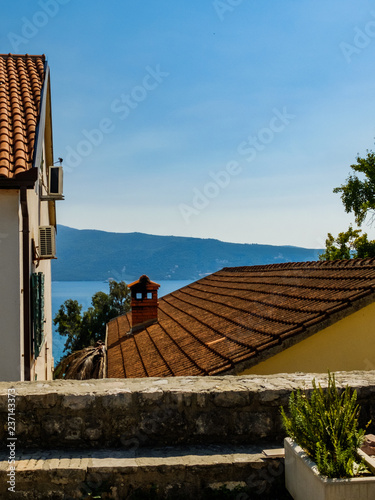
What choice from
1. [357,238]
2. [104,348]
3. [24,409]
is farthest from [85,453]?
[357,238]

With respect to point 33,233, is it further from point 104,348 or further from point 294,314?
point 104,348

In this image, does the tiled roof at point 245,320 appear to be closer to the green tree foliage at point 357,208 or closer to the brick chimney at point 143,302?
the brick chimney at point 143,302

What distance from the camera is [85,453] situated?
2.91 m

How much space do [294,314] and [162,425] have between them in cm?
410

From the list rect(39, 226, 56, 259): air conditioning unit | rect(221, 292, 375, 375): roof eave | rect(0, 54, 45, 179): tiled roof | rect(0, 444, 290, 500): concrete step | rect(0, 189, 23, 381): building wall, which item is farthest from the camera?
rect(39, 226, 56, 259): air conditioning unit

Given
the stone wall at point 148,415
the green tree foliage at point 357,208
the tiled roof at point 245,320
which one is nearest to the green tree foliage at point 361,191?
the green tree foliage at point 357,208

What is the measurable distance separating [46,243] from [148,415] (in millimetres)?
5467

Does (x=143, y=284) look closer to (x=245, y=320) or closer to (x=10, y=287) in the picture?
(x=245, y=320)

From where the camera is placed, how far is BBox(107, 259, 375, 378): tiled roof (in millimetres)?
6000

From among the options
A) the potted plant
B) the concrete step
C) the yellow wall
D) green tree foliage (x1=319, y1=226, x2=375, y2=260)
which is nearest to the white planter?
the potted plant

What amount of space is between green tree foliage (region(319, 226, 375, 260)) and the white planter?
21.1 metres

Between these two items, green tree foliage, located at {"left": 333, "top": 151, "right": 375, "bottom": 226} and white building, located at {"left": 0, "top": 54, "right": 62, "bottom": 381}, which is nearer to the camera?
white building, located at {"left": 0, "top": 54, "right": 62, "bottom": 381}

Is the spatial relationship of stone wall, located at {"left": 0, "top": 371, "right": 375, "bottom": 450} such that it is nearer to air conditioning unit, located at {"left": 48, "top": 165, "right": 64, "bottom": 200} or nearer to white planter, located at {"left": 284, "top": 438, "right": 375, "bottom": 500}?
white planter, located at {"left": 284, "top": 438, "right": 375, "bottom": 500}

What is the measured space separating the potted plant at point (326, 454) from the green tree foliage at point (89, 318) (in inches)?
911
